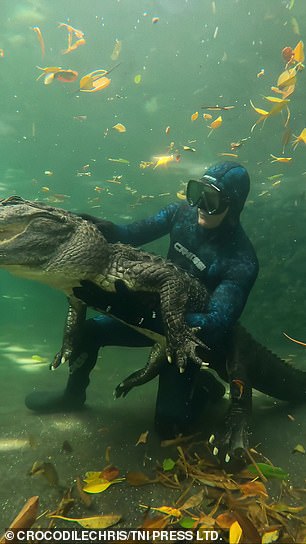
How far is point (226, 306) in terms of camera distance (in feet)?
9.34

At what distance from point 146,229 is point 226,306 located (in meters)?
1.42

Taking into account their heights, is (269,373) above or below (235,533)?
above

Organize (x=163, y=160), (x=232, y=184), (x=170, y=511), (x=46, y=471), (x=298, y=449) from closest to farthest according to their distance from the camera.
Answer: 1. (x=170, y=511)
2. (x=46, y=471)
3. (x=298, y=449)
4. (x=232, y=184)
5. (x=163, y=160)

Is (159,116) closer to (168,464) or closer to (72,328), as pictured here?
(72,328)

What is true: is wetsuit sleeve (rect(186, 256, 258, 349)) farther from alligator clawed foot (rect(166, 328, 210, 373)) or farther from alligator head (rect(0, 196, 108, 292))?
alligator head (rect(0, 196, 108, 292))

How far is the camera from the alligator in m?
2.53

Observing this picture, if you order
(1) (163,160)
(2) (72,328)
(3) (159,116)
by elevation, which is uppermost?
(3) (159,116)

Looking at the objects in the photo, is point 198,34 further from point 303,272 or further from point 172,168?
point 303,272

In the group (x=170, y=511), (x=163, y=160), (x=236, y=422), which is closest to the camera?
(x=170, y=511)

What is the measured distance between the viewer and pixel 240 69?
8805mm

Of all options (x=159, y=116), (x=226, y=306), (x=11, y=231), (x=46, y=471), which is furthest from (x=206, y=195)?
(x=159, y=116)

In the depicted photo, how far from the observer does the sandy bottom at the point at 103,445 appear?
6.78ft

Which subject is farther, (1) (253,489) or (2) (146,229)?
(2) (146,229)

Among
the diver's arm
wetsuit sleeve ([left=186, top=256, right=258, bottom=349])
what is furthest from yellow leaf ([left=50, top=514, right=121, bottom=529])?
the diver's arm
